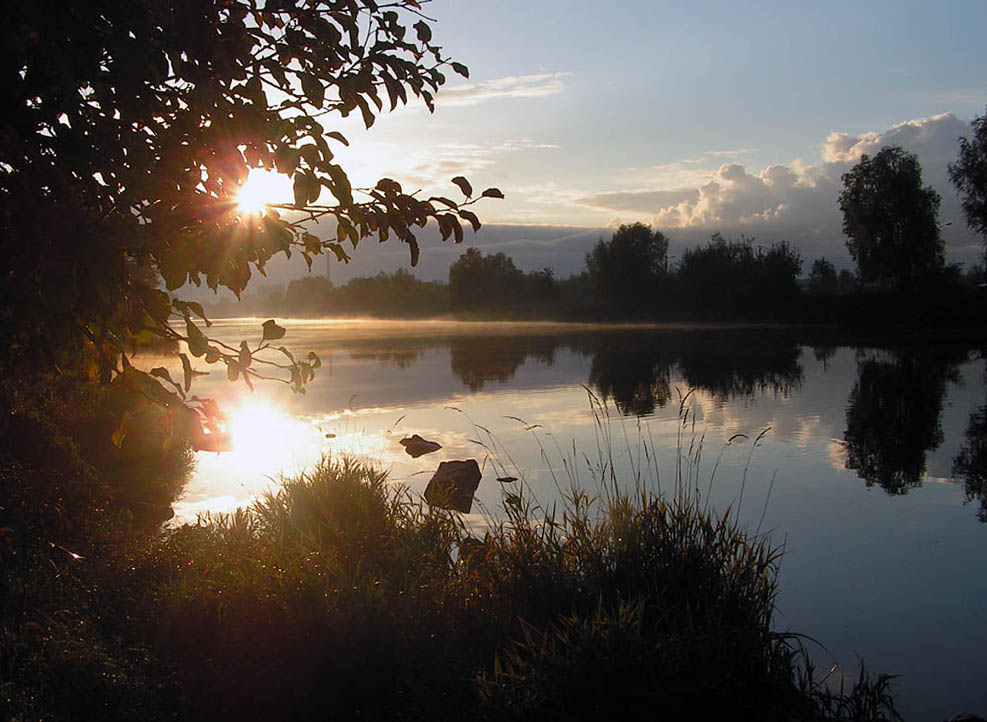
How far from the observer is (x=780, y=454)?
16922 mm

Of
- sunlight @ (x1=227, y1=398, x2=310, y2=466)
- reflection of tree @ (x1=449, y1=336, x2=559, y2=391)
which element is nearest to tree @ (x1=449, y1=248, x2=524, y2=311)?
reflection of tree @ (x1=449, y1=336, x2=559, y2=391)

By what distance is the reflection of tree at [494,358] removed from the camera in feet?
114

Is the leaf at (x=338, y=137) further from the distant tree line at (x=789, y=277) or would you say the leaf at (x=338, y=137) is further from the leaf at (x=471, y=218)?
the distant tree line at (x=789, y=277)

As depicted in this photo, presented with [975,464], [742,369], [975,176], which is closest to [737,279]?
[975,176]

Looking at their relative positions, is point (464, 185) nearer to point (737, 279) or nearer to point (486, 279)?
point (737, 279)

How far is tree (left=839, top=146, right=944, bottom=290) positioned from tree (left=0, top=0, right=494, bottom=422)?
7548 centimetres

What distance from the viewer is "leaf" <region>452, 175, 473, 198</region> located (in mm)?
3686

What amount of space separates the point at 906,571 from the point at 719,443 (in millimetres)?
7949

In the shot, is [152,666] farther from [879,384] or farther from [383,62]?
[879,384]

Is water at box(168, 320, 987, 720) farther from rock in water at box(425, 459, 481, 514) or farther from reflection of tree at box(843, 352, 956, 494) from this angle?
rock in water at box(425, 459, 481, 514)

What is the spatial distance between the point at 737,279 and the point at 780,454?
2736 inches

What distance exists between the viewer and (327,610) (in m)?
6.51

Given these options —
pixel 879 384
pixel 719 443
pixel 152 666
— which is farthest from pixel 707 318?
pixel 152 666

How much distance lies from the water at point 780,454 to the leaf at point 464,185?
358 cm
